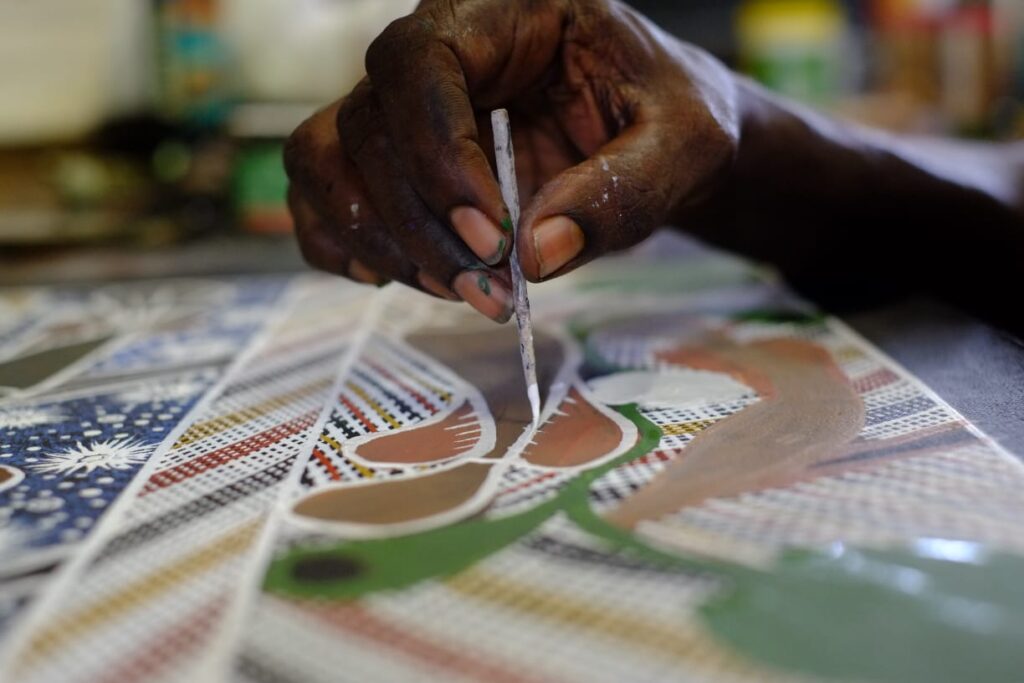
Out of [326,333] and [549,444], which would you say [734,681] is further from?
[326,333]

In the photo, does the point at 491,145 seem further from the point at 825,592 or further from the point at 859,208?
the point at 825,592

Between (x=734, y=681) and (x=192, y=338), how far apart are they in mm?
811

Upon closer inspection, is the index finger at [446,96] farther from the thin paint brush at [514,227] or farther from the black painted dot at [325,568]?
the black painted dot at [325,568]

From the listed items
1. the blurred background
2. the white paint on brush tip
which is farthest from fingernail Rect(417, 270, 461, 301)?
the blurred background

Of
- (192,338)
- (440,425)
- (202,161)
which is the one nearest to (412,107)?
(440,425)

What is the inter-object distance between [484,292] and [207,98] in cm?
159

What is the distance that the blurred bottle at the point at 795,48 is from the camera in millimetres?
2354

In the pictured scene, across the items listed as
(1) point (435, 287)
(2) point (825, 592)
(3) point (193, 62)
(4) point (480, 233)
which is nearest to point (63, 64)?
(3) point (193, 62)

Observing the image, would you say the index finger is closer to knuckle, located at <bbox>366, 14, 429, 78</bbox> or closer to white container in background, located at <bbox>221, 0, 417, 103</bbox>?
knuckle, located at <bbox>366, 14, 429, 78</bbox>

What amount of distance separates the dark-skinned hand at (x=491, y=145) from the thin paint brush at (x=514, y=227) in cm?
2

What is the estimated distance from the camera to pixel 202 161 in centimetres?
196

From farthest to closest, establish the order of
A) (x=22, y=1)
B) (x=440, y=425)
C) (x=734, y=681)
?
(x=22, y=1), (x=440, y=425), (x=734, y=681)

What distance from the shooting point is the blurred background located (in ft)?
5.57

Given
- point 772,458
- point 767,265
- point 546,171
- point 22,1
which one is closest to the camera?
point 772,458
